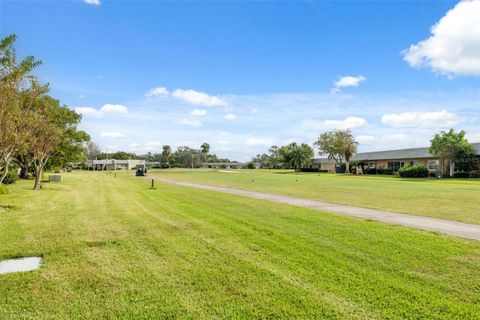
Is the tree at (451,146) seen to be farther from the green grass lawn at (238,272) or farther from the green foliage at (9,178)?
the green foliage at (9,178)

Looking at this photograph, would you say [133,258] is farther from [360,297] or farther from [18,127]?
[18,127]

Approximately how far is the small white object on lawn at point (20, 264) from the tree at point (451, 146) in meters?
48.6

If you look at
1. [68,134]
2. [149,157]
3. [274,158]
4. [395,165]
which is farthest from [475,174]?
[149,157]

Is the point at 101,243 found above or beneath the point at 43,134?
beneath

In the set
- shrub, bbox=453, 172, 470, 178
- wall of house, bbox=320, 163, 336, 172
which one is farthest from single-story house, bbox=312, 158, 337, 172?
shrub, bbox=453, 172, 470, 178

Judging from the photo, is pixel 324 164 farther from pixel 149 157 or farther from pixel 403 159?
pixel 149 157

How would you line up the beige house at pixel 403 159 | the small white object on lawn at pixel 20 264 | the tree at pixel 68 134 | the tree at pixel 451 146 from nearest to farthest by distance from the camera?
the small white object on lawn at pixel 20 264
the tree at pixel 68 134
the tree at pixel 451 146
the beige house at pixel 403 159

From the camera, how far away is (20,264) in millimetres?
5609

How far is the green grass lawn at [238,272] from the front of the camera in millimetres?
3965

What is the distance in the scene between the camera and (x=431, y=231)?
826cm

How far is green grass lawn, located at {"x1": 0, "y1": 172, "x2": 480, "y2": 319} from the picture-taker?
13.0 ft

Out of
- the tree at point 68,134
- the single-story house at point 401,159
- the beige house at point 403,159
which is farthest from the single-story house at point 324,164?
the tree at point 68,134

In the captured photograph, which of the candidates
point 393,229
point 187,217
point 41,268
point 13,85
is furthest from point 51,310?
point 13,85

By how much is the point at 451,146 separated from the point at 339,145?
29184 mm
